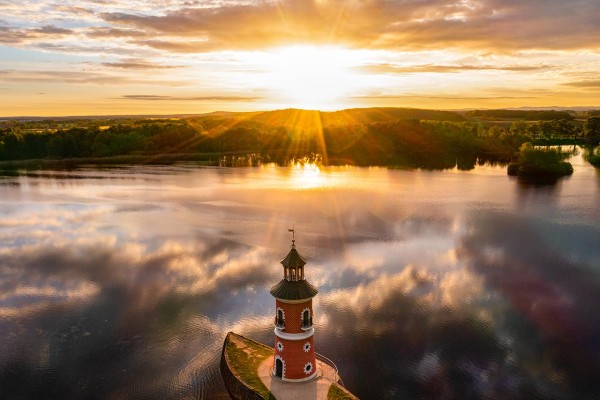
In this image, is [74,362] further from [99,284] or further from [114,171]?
[114,171]

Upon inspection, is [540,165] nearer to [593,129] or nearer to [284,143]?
[593,129]

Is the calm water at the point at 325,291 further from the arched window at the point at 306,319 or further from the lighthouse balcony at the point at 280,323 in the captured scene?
the arched window at the point at 306,319

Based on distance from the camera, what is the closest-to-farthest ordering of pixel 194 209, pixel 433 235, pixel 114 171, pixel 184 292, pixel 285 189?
pixel 184 292 < pixel 433 235 < pixel 194 209 < pixel 285 189 < pixel 114 171

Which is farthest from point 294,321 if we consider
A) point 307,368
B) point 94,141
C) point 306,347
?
point 94,141

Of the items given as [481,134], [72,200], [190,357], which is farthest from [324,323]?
[481,134]

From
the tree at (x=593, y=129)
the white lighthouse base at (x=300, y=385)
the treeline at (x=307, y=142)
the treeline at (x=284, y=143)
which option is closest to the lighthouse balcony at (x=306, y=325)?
the white lighthouse base at (x=300, y=385)
